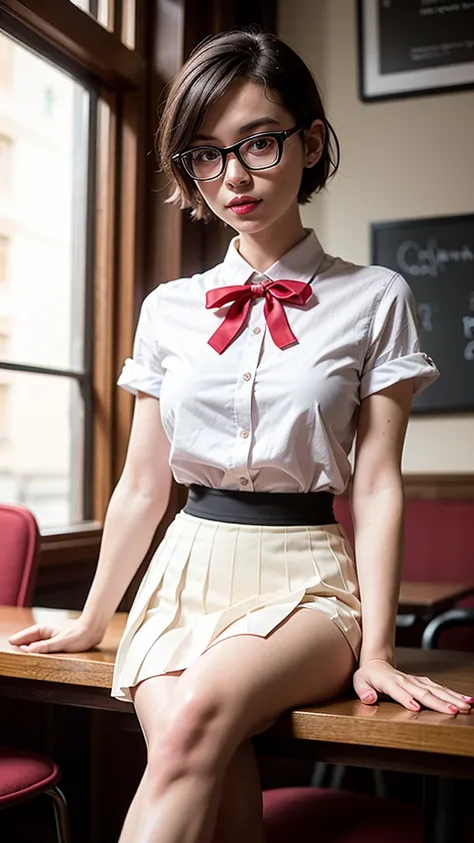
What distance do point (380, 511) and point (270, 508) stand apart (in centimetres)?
16

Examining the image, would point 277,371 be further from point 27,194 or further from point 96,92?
point 96,92

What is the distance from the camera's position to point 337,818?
4.96ft

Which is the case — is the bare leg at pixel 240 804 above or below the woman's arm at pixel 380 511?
below

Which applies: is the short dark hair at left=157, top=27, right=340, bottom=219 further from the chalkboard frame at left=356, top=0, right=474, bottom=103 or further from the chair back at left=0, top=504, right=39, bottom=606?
the chalkboard frame at left=356, top=0, right=474, bottom=103

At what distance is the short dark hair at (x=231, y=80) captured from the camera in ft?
4.81

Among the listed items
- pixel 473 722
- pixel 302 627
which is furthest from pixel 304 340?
pixel 473 722

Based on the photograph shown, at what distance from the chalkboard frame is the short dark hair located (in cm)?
189

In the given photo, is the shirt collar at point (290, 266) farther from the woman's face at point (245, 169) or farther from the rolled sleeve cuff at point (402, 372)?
the rolled sleeve cuff at point (402, 372)

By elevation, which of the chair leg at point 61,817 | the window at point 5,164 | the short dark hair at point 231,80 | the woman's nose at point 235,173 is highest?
the window at point 5,164

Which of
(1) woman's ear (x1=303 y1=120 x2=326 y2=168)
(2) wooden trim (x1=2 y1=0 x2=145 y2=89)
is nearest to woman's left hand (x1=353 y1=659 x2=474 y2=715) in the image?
(1) woman's ear (x1=303 y1=120 x2=326 y2=168)

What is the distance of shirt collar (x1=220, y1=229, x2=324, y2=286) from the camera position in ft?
5.16

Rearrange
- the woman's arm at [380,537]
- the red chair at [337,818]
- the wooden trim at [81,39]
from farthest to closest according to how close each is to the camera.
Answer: the wooden trim at [81,39] < the red chair at [337,818] < the woman's arm at [380,537]

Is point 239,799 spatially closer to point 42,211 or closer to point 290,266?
point 290,266

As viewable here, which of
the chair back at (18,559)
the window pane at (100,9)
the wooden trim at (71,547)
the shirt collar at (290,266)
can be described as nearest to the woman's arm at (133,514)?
the shirt collar at (290,266)
